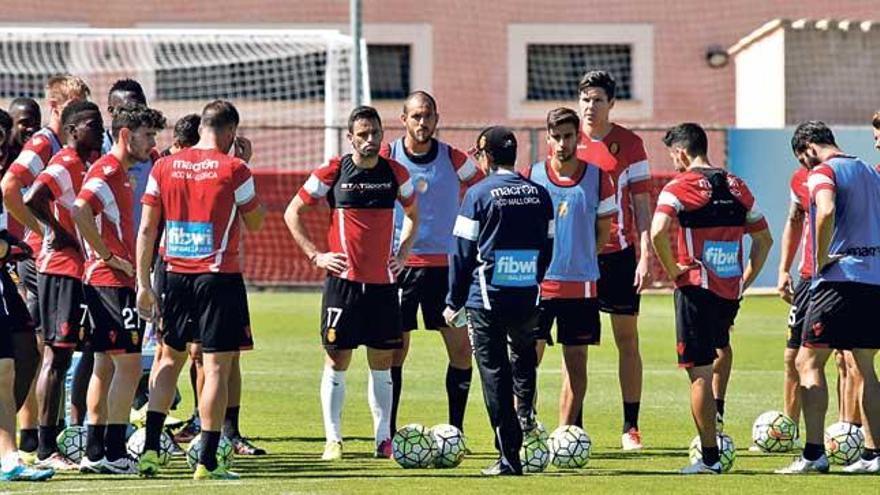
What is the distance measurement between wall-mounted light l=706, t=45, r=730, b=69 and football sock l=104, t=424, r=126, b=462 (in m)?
26.3

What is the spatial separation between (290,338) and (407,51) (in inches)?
579

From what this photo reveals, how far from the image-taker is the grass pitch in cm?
1099

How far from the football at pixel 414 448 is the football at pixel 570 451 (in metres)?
0.78

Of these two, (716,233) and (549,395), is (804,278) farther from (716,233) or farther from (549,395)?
(549,395)

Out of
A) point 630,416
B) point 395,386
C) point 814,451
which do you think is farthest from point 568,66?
point 814,451

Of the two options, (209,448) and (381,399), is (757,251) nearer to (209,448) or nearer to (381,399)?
(381,399)

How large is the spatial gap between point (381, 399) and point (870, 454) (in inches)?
127

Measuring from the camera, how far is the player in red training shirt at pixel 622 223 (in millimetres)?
13461

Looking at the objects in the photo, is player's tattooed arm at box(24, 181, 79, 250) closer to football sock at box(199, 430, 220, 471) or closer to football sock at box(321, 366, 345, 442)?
football sock at box(199, 430, 220, 471)

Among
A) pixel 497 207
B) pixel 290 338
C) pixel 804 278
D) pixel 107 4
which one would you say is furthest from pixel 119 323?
pixel 107 4

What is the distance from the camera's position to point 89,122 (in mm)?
11836

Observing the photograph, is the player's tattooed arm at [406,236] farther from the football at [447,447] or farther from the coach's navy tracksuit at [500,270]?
the football at [447,447]

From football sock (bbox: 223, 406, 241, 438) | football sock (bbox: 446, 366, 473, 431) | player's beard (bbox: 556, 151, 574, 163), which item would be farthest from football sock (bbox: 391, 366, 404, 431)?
player's beard (bbox: 556, 151, 574, 163)

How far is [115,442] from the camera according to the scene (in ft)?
37.9
